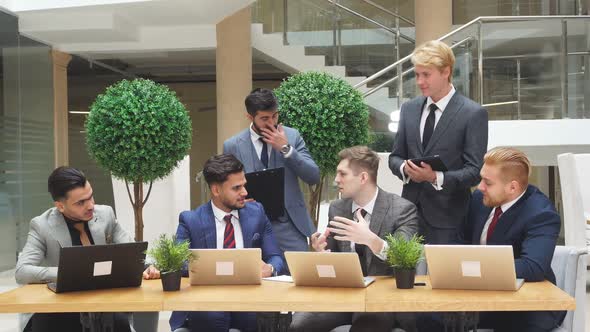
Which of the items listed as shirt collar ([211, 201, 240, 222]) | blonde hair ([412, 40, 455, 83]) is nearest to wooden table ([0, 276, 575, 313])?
shirt collar ([211, 201, 240, 222])

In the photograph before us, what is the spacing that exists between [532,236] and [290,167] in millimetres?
1638

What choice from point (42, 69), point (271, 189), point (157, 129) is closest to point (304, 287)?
point (271, 189)

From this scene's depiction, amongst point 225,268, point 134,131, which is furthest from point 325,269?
point 134,131

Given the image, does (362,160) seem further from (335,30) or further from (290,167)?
(335,30)

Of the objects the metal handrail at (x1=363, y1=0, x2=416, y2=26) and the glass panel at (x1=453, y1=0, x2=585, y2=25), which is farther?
the glass panel at (x1=453, y1=0, x2=585, y2=25)

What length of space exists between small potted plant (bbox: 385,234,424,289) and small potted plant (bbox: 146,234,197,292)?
2.45ft

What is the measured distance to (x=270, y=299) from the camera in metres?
2.88

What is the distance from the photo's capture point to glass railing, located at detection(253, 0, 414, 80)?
1159 cm

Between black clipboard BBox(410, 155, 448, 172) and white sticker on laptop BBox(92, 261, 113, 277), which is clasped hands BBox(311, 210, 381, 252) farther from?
white sticker on laptop BBox(92, 261, 113, 277)

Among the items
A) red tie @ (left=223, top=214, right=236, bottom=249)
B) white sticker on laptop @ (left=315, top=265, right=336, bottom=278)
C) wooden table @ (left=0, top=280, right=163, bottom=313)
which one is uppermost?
red tie @ (left=223, top=214, right=236, bottom=249)

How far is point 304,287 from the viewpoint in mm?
3170

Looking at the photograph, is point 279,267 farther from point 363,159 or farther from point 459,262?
point 459,262

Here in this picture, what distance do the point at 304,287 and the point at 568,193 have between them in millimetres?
3700

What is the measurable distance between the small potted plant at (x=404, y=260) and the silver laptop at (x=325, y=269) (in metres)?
0.13
